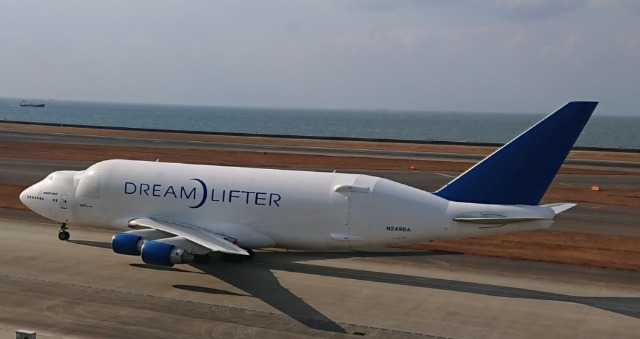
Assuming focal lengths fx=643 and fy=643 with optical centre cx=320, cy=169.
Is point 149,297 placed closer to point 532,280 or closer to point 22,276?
point 22,276

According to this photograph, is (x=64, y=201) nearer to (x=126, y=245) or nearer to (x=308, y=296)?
(x=126, y=245)

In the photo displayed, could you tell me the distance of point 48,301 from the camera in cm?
2550

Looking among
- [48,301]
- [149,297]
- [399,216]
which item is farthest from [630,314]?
[48,301]

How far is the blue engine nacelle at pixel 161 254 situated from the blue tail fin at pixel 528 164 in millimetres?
12796

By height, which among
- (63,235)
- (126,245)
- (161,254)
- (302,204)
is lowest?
(63,235)

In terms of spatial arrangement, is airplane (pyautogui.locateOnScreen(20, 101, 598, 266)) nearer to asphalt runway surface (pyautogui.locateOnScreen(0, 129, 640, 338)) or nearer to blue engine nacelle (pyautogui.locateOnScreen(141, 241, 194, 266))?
blue engine nacelle (pyautogui.locateOnScreen(141, 241, 194, 266))

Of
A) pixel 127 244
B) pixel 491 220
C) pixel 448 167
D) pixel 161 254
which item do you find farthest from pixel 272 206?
pixel 448 167

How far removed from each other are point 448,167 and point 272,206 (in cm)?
5551

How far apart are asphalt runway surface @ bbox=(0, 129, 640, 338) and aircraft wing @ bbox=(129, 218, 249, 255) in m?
1.73

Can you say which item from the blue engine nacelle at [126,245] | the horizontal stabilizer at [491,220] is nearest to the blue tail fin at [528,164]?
the horizontal stabilizer at [491,220]

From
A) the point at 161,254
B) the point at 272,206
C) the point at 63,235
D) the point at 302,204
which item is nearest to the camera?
the point at 161,254

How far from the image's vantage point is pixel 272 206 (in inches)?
1230

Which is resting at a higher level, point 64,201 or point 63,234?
point 64,201

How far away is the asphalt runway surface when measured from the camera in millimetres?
23203
